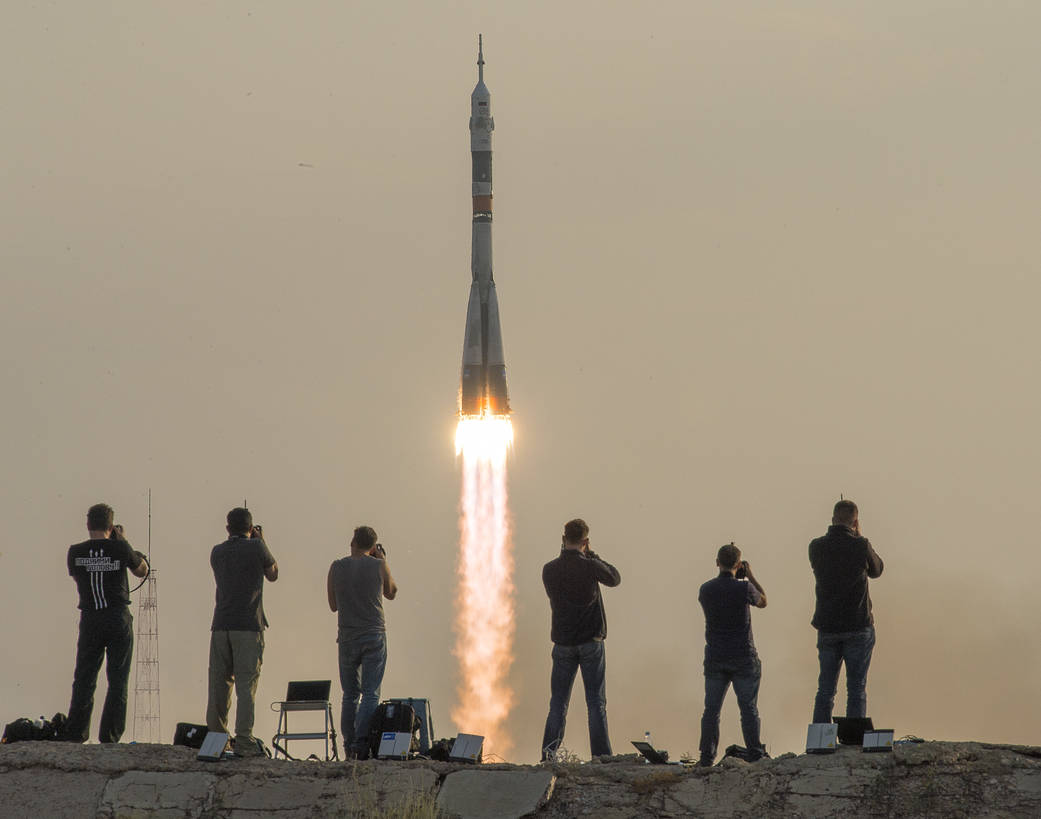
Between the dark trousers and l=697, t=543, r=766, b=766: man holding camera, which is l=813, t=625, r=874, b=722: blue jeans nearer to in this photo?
l=697, t=543, r=766, b=766: man holding camera

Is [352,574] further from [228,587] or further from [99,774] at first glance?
[99,774]

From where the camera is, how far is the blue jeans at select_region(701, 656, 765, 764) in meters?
23.0

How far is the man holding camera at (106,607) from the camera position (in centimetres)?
2306

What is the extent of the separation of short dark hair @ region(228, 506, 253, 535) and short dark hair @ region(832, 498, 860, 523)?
241 inches

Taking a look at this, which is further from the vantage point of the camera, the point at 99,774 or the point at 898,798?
the point at 99,774

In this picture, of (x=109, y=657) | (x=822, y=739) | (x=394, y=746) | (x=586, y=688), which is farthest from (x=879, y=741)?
(x=109, y=657)

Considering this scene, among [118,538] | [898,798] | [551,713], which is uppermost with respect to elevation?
[118,538]

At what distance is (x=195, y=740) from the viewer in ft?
77.3

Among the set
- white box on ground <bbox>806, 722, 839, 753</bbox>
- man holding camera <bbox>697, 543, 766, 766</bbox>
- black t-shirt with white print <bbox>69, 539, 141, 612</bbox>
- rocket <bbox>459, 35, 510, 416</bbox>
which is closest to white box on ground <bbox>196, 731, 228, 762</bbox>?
black t-shirt with white print <bbox>69, 539, 141, 612</bbox>

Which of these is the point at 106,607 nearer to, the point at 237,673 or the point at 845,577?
the point at 237,673

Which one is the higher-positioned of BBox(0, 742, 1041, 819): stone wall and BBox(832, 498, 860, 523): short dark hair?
BBox(832, 498, 860, 523): short dark hair

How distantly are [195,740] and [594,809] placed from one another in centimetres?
458

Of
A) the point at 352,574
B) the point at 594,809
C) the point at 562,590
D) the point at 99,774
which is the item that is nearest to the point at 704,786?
the point at 594,809

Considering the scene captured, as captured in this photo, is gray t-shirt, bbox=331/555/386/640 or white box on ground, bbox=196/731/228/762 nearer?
white box on ground, bbox=196/731/228/762
